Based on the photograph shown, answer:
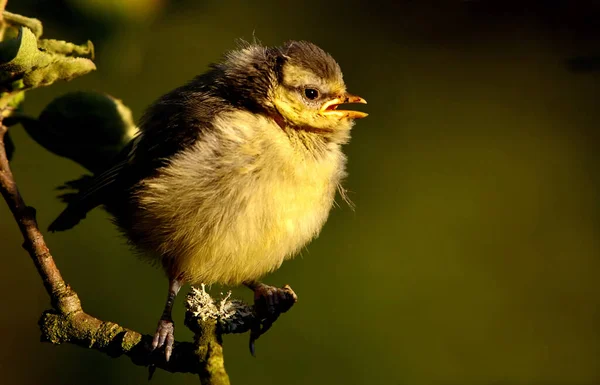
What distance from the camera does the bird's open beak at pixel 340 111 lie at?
90.2 inches

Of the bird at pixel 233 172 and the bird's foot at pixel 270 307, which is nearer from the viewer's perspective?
Answer: the bird's foot at pixel 270 307

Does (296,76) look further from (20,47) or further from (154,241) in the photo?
(20,47)

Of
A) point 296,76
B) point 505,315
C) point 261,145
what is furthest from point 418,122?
point 261,145

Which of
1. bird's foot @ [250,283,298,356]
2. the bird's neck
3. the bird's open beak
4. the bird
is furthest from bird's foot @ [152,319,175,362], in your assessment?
the bird's open beak

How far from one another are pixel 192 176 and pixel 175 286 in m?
0.34

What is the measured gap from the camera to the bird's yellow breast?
6.76ft

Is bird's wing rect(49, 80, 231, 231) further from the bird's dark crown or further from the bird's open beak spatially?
the bird's open beak

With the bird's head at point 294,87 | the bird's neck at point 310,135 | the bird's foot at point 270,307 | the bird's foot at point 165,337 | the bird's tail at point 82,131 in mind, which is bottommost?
the bird's foot at point 165,337

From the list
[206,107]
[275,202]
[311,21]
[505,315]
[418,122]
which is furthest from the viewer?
[311,21]

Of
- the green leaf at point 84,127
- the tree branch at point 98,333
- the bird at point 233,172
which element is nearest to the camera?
the tree branch at point 98,333

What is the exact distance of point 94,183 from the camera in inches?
90.0

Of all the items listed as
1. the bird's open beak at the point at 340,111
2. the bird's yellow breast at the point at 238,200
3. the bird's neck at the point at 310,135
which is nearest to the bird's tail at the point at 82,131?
the bird's yellow breast at the point at 238,200

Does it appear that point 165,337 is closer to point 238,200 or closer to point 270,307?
point 270,307

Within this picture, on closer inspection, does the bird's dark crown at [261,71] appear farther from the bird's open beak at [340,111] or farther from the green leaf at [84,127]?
the green leaf at [84,127]
